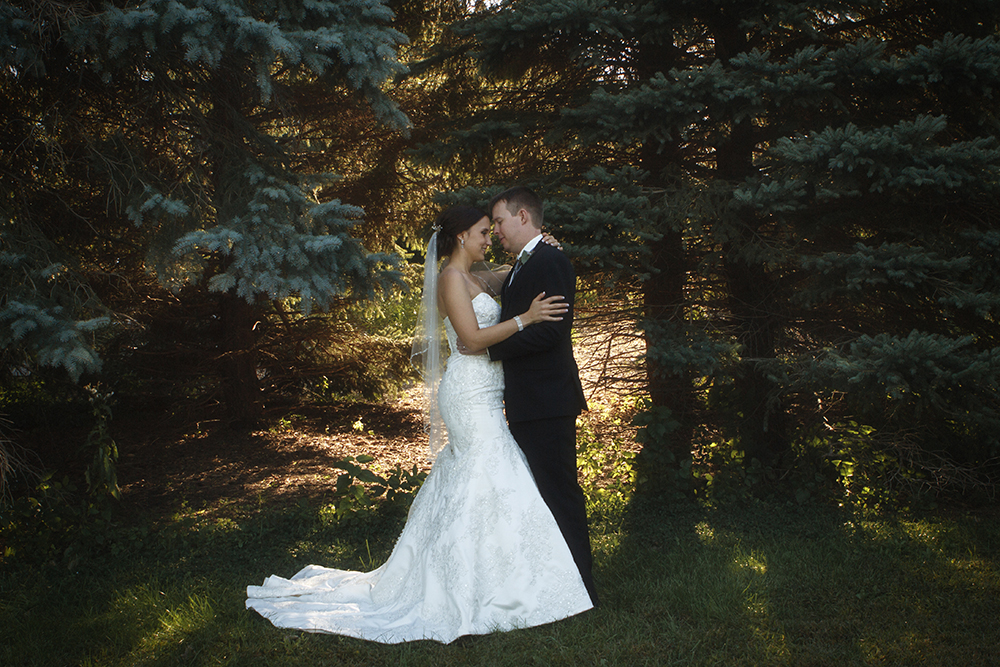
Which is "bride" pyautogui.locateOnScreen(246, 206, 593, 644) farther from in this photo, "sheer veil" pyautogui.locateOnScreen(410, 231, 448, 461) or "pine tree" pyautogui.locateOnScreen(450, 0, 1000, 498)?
"pine tree" pyautogui.locateOnScreen(450, 0, 1000, 498)

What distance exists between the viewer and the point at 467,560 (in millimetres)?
3691

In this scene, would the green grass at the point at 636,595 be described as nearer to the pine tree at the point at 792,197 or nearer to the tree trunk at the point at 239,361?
the pine tree at the point at 792,197

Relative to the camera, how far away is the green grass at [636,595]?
3.39 metres

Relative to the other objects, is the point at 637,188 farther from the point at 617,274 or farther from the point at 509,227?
the point at 509,227

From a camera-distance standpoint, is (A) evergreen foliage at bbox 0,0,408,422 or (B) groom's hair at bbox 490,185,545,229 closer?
(A) evergreen foliage at bbox 0,0,408,422

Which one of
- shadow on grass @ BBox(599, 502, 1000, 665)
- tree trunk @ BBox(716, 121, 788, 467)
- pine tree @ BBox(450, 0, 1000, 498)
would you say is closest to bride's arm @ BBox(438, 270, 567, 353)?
pine tree @ BBox(450, 0, 1000, 498)

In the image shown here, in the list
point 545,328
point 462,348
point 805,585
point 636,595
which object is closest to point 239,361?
point 462,348

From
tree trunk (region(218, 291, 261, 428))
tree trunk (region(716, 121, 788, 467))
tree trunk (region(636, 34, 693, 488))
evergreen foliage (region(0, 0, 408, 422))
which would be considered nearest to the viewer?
evergreen foliage (region(0, 0, 408, 422))

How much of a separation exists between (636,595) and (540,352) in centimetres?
157

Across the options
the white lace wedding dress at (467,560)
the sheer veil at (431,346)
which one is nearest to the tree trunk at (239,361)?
the sheer veil at (431,346)

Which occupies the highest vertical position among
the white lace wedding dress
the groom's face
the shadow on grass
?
the groom's face

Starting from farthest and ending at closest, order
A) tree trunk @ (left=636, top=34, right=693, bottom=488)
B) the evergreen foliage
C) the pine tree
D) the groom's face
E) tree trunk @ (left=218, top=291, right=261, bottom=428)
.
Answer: tree trunk @ (left=218, top=291, right=261, bottom=428)
tree trunk @ (left=636, top=34, right=693, bottom=488)
the pine tree
the groom's face
the evergreen foliage

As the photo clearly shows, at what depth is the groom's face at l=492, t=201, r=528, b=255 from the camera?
3953 millimetres

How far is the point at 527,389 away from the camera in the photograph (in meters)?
3.88
